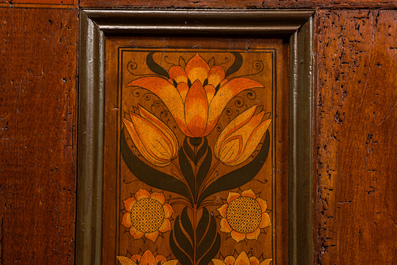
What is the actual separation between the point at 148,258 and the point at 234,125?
0.35m

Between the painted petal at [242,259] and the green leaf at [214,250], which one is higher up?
the green leaf at [214,250]

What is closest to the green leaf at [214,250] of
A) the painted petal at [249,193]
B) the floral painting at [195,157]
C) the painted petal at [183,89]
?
the floral painting at [195,157]

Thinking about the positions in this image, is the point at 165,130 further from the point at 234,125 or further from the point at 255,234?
the point at 255,234

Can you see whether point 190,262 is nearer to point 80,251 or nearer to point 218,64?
point 80,251

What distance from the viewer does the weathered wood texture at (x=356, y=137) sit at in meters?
0.63

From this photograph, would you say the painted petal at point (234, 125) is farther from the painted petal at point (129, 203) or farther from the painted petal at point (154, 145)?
the painted petal at point (129, 203)

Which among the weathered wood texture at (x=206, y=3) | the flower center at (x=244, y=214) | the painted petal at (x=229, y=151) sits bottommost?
the flower center at (x=244, y=214)

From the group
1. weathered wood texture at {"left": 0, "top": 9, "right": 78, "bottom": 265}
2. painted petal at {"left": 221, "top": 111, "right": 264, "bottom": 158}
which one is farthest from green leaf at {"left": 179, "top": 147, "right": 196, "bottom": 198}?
weathered wood texture at {"left": 0, "top": 9, "right": 78, "bottom": 265}

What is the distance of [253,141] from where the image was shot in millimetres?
652

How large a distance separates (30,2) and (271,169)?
2.11 feet

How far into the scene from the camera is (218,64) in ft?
2.15

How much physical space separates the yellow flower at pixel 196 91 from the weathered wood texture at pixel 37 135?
6.5 inches

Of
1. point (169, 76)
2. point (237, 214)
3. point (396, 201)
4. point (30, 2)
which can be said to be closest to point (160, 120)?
point (169, 76)

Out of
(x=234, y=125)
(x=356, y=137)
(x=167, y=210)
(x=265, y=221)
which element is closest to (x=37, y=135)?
(x=167, y=210)
